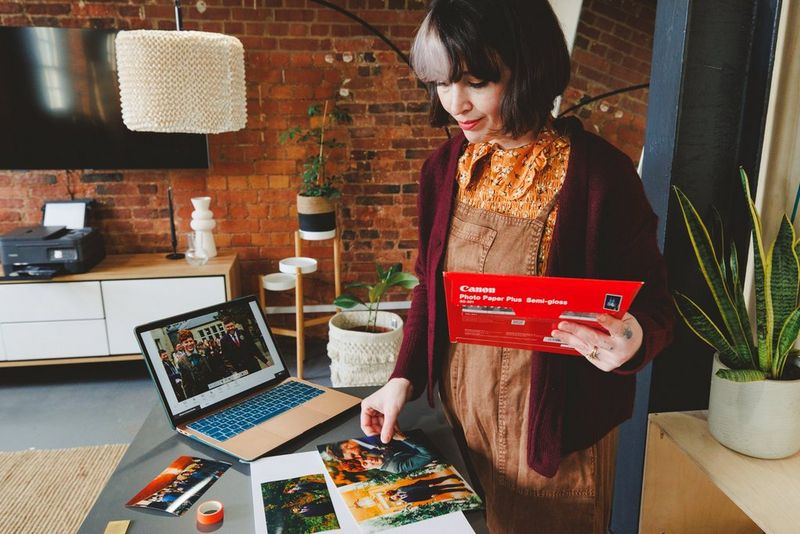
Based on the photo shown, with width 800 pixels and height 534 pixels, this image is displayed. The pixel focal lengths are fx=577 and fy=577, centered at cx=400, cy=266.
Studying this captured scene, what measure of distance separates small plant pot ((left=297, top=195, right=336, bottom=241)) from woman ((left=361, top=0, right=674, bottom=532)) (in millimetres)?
2260

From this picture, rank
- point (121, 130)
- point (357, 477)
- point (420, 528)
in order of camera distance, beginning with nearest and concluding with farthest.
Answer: point (420, 528), point (357, 477), point (121, 130)

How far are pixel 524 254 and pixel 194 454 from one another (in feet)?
2.49

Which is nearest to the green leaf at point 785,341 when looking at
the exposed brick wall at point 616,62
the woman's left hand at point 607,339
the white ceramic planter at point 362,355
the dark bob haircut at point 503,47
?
the woman's left hand at point 607,339

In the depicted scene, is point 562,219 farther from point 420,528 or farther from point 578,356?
point 420,528

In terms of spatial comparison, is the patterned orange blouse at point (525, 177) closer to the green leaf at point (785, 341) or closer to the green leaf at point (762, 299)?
the green leaf at point (762, 299)

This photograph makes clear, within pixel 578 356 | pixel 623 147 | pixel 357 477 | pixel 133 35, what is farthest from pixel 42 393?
pixel 623 147

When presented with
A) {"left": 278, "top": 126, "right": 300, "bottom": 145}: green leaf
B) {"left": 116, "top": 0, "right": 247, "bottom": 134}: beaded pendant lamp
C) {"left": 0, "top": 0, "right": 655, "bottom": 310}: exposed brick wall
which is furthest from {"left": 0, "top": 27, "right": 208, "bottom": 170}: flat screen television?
{"left": 116, "top": 0, "right": 247, "bottom": 134}: beaded pendant lamp

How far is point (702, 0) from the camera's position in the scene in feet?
4.75

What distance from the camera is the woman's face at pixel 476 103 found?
1.01m

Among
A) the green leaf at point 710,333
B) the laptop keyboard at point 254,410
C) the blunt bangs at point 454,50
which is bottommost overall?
the laptop keyboard at point 254,410

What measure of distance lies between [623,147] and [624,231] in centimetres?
243

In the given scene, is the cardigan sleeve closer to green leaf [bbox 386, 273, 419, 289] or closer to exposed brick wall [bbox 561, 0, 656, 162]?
green leaf [bbox 386, 273, 419, 289]

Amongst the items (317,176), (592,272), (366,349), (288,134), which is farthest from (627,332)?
(288,134)

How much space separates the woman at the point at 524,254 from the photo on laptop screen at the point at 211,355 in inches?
12.9
